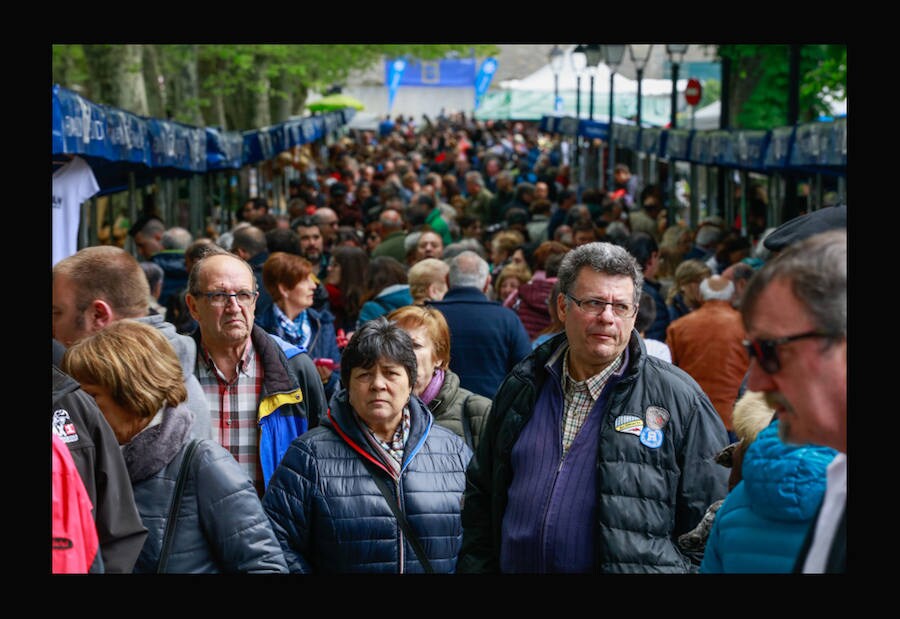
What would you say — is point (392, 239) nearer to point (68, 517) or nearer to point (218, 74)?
point (68, 517)

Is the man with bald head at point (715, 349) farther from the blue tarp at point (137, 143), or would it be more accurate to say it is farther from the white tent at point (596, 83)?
the white tent at point (596, 83)

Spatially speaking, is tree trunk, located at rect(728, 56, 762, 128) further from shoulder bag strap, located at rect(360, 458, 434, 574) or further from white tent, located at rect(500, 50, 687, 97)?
shoulder bag strap, located at rect(360, 458, 434, 574)

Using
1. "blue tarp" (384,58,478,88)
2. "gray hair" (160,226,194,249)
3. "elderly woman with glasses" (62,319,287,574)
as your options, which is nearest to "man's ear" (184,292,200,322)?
"elderly woman with glasses" (62,319,287,574)

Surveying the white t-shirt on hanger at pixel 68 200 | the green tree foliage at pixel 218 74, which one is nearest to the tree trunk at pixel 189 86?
the green tree foliage at pixel 218 74

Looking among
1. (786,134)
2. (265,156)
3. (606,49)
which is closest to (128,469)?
(786,134)

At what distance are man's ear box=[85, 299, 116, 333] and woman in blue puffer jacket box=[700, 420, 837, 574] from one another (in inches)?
104

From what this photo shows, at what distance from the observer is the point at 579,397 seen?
13.4 feet

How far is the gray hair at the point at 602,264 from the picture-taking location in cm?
428

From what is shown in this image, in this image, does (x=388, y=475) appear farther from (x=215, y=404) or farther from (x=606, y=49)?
(x=606, y=49)

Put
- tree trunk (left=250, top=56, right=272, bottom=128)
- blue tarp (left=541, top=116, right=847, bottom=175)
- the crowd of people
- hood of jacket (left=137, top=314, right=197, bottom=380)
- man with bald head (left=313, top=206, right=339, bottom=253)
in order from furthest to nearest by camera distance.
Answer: tree trunk (left=250, top=56, right=272, bottom=128), man with bald head (left=313, top=206, right=339, bottom=253), blue tarp (left=541, top=116, right=847, bottom=175), hood of jacket (left=137, top=314, right=197, bottom=380), the crowd of people

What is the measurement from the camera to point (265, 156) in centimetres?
1995

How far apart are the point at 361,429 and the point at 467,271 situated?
3214 millimetres

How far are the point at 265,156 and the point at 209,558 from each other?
1675cm

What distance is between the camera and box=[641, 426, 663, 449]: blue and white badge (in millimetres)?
3873
